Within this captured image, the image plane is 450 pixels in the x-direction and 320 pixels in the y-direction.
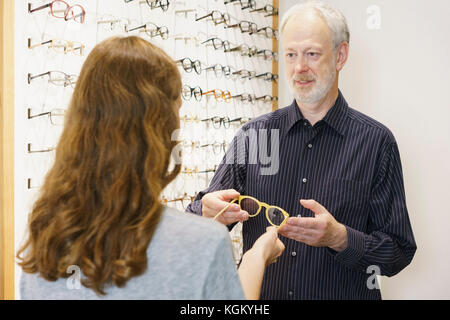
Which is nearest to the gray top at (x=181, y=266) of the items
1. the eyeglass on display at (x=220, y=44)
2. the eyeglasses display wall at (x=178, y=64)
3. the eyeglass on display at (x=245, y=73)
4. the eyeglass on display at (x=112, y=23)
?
the eyeglasses display wall at (x=178, y=64)

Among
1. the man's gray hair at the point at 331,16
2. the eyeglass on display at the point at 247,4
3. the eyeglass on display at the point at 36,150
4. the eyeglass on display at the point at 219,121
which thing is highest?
the eyeglass on display at the point at 247,4

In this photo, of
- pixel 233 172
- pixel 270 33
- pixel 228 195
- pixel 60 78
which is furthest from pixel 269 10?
pixel 228 195

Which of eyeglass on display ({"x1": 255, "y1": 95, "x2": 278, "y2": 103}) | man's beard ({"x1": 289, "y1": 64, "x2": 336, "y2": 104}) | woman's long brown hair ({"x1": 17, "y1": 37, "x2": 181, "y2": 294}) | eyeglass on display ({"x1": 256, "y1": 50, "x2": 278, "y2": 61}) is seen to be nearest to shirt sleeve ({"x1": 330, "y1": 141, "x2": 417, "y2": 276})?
man's beard ({"x1": 289, "y1": 64, "x2": 336, "y2": 104})

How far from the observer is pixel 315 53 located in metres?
1.70

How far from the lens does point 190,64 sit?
104 inches

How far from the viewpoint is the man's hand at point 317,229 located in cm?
136

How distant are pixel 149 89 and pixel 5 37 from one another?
1291 mm

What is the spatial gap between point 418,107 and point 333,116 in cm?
116

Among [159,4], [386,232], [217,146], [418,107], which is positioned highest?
[159,4]

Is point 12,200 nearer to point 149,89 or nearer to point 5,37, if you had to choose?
point 5,37

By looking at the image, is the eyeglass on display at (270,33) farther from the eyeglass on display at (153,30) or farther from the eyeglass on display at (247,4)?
the eyeglass on display at (153,30)

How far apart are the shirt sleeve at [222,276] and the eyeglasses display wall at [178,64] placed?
0.70 m

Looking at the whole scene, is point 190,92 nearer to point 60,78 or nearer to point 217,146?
point 217,146
